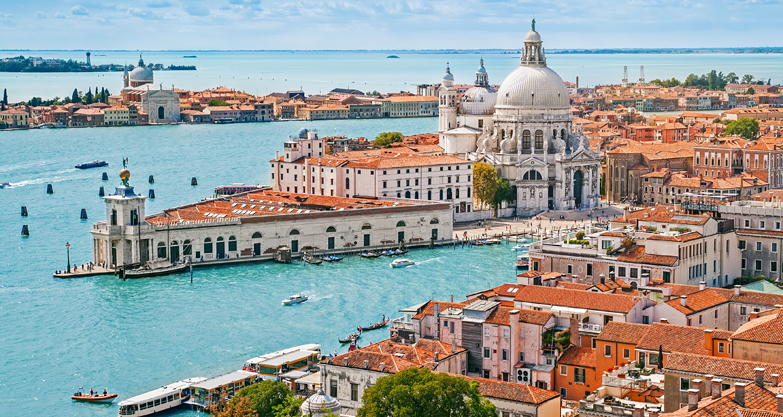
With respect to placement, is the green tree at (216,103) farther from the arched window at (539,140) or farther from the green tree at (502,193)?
the green tree at (502,193)

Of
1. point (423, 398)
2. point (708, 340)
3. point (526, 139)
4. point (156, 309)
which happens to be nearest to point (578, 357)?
point (708, 340)

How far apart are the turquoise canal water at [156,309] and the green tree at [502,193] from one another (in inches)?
312

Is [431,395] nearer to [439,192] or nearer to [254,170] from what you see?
[439,192]

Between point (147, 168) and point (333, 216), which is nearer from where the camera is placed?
point (333, 216)

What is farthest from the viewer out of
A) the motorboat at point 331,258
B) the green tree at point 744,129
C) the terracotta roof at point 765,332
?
the green tree at point 744,129

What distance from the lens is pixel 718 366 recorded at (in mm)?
15711

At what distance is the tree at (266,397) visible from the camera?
18.0 metres

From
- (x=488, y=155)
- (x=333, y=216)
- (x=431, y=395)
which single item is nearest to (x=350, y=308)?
(x=333, y=216)

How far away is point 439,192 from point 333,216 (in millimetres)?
7948

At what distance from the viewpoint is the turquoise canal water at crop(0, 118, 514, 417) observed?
79.3 ft

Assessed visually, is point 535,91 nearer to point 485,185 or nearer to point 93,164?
point 485,185

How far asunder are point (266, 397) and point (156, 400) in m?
3.85

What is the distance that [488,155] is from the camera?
167 ft

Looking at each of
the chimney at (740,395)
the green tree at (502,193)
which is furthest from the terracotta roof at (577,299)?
the green tree at (502,193)
